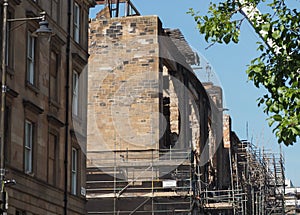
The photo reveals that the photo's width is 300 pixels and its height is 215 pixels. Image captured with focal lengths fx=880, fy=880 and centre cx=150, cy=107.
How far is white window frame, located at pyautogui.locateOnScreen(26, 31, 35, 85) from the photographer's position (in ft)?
96.1

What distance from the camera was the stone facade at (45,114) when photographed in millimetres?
27391

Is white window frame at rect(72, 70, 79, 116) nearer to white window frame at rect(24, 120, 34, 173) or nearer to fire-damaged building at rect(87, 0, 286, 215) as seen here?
white window frame at rect(24, 120, 34, 173)

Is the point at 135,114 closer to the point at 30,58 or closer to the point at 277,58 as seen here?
the point at 30,58

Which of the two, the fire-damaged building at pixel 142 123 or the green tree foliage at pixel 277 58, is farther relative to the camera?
the fire-damaged building at pixel 142 123

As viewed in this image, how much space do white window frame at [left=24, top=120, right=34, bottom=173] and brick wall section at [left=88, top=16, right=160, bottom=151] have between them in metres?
16.5

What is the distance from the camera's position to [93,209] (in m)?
43.4

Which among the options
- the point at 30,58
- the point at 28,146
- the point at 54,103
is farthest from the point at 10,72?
the point at 54,103

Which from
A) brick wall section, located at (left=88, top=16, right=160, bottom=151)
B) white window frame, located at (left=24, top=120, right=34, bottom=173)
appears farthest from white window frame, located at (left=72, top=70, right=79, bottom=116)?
brick wall section, located at (left=88, top=16, right=160, bottom=151)

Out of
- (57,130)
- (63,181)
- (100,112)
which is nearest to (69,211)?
(63,181)

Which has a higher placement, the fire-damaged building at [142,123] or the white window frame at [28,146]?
the fire-damaged building at [142,123]

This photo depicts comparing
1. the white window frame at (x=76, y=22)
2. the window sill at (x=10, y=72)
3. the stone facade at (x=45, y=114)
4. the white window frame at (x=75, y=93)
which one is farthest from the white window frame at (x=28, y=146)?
the white window frame at (x=76, y=22)

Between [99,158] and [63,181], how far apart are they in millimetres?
11832

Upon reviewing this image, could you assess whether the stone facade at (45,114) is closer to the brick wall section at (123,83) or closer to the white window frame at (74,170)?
the white window frame at (74,170)

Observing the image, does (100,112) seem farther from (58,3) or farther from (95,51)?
(58,3)
